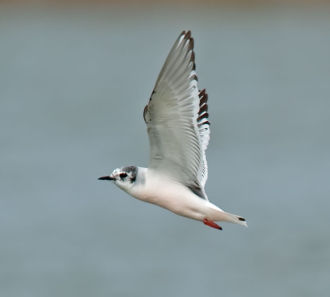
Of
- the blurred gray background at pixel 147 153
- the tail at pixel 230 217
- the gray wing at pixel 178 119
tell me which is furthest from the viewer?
the blurred gray background at pixel 147 153

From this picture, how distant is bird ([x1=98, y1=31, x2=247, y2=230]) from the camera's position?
259 inches

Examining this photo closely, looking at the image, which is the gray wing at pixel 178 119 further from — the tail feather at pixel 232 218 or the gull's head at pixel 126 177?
the tail feather at pixel 232 218

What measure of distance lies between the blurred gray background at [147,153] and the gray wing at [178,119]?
5.36 m

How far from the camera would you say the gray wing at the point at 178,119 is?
6523mm

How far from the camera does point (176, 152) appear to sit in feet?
22.6

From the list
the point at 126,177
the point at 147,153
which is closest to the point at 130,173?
the point at 126,177

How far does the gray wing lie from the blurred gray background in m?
5.36

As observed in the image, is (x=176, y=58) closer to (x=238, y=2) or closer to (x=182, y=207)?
(x=182, y=207)

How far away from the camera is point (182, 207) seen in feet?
22.7

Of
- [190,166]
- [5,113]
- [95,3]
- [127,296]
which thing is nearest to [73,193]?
[127,296]

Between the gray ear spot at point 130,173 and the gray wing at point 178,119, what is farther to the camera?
the gray ear spot at point 130,173

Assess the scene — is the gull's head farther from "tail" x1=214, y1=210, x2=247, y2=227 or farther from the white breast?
"tail" x1=214, y1=210, x2=247, y2=227

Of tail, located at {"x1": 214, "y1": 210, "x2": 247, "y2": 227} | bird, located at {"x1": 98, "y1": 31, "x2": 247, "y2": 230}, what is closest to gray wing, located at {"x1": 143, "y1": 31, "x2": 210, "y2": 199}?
bird, located at {"x1": 98, "y1": 31, "x2": 247, "y2": 230}

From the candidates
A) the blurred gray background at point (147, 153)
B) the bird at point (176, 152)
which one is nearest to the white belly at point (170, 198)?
the bird at point (176, 152)
